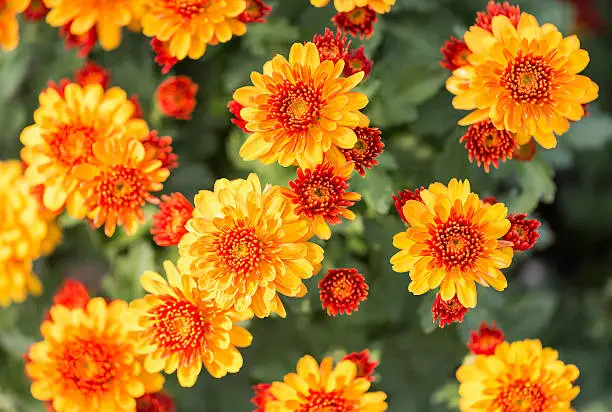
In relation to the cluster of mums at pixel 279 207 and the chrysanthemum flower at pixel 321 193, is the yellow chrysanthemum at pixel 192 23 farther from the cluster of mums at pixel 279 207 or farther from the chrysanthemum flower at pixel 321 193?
the chrysanthemum flower at pixel 321 193

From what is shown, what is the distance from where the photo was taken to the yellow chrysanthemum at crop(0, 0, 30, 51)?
181 cm

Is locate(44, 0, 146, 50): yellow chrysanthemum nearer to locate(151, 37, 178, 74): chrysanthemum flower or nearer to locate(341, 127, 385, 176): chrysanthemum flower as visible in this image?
locate(151, 37, 178, 74): chrysanthemum flower

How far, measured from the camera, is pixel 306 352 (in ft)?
7.09

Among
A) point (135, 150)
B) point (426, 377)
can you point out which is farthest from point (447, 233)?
point (426, 377)

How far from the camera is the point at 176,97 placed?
182 centimetres

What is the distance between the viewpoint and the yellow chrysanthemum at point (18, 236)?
1934 mm

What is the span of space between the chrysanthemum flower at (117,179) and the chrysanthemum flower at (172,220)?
1.6 inches

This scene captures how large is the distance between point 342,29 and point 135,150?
58cm

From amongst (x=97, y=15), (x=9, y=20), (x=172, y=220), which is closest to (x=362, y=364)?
(x=172, y=220)

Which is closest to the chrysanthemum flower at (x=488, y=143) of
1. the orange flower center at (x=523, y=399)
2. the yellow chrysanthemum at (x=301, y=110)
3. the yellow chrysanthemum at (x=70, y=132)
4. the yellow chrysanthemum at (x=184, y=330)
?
the yellow chrysanthemum at (x=301, y=110)

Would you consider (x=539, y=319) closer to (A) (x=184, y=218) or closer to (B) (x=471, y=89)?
(B) (x=471, y=89)

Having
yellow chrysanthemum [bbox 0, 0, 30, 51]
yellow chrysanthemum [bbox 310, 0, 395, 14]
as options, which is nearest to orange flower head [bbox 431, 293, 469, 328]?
yellow chrysanthemum [bbox 310, 0, 395, 14]

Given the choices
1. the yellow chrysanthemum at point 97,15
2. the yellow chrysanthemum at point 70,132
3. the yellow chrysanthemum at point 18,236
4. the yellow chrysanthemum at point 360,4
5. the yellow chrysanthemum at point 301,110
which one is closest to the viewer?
the yellow chrysanthemum at point 301,110

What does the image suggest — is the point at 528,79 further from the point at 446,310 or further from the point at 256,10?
the point at 256,10
